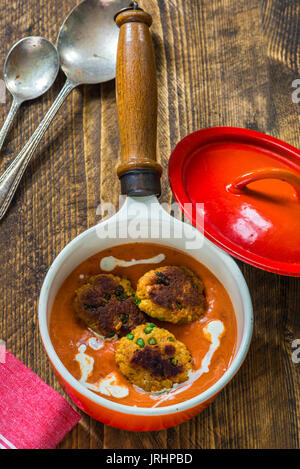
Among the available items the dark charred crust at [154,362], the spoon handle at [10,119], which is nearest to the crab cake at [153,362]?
the dark charred crust at [154,362]

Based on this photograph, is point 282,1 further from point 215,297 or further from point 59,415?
point 59,415

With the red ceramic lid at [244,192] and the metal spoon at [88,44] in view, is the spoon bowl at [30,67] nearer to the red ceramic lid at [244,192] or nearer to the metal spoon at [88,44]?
the metal spoon at [88,44]

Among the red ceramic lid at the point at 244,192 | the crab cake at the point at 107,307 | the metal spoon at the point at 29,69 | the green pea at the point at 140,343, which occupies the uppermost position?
the metal spoon at the point at 29,69

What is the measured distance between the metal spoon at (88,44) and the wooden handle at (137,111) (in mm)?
222

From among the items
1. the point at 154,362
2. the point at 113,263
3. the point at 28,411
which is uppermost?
the point at 113,263

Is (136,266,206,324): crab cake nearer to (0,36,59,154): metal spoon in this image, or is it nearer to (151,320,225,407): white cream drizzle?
(151,320,225,407): white cream drizzle

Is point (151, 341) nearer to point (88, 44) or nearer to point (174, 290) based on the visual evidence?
point (174, 290)

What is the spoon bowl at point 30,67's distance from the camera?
1.39m

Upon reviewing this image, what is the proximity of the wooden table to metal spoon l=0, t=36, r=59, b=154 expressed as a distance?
3 cm

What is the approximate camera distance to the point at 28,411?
117 cm

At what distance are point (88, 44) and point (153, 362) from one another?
860 millimetres

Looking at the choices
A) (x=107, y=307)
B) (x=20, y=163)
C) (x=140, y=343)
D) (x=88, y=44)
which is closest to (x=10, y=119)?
(x=20, y=163)

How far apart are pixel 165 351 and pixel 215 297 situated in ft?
0.59
